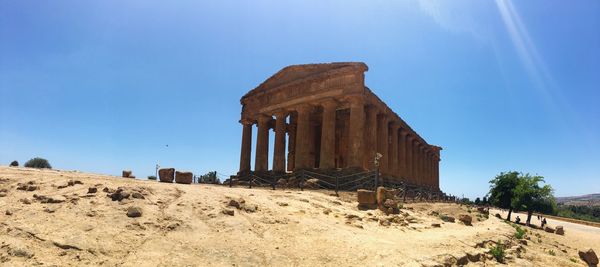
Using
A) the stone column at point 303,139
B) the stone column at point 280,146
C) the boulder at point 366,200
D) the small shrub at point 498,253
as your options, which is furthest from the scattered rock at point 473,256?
the stone column at point 280,146

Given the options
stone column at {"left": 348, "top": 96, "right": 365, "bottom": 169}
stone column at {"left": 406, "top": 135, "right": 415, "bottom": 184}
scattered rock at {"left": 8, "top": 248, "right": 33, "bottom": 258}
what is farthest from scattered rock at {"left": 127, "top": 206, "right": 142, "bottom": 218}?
stone column at {"left": 406, "top": 135, "right": 415, "bottom": 184}

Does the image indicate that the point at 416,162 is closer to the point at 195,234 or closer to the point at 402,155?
the point at 402,155

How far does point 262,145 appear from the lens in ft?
113

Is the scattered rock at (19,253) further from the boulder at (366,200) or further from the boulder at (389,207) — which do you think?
the boulder at (389,207)

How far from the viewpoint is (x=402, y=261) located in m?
8.94

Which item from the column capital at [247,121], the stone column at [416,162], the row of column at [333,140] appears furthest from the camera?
the stone column at [416,162]

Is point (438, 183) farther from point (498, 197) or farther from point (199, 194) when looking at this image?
point (199, 194)

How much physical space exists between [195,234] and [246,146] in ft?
91.3

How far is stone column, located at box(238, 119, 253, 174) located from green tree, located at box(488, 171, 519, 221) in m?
31.1

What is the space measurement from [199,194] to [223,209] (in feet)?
5.96

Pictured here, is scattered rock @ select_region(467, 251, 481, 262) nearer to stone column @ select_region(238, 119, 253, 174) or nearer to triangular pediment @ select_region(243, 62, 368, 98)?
triangular pediment @ select_region(243, 62, 368, 98)

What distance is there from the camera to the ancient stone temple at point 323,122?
27.6 metres

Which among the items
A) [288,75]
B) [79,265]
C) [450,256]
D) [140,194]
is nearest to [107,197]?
[140,194]

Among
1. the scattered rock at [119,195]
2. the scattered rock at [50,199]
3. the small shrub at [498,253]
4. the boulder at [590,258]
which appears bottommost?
the boulder at [590,258]
